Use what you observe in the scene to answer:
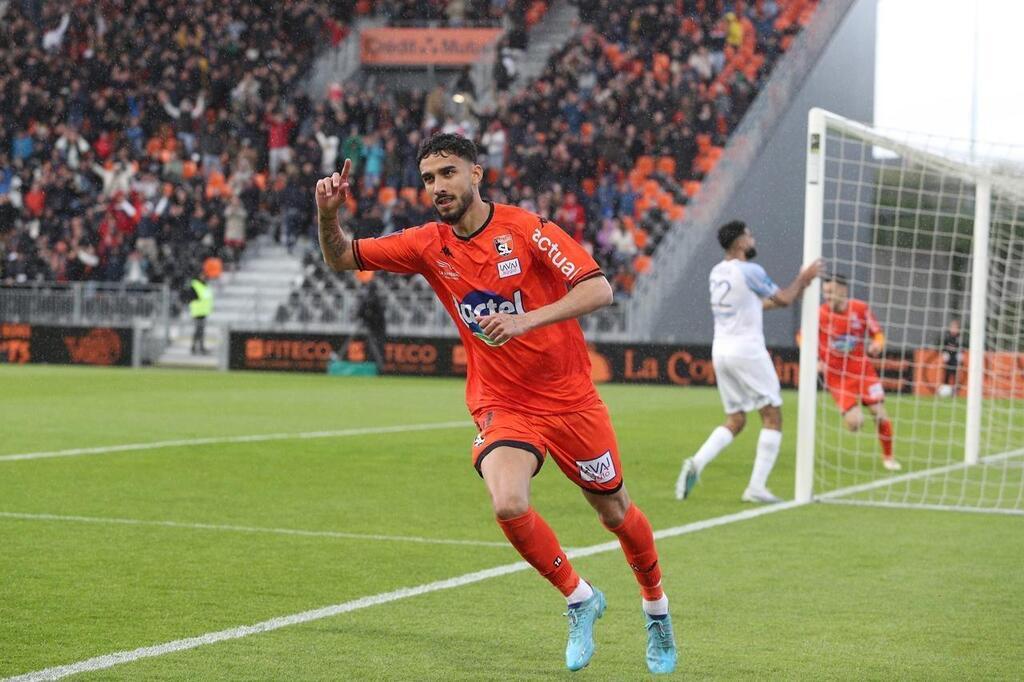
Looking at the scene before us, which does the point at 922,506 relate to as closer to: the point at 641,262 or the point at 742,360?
the point at 742,360

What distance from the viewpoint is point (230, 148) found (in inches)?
1411

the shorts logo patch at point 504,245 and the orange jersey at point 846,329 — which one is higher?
the shorts logo patch at point 504,245

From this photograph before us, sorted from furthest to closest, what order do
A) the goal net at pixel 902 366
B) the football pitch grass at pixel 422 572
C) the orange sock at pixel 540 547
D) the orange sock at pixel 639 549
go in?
the goal net at pixel 902 366 < the orange sock at pixel 639 549 < the football pitch grass at pixel 422 572 < the orange sock at pixel 540 547

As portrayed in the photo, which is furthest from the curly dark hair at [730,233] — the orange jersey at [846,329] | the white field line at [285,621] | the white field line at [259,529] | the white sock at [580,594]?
the white sock at [580,594]

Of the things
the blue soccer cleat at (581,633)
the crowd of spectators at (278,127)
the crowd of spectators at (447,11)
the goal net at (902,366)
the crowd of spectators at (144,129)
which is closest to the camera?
the blue soccer cleat at (581,633)

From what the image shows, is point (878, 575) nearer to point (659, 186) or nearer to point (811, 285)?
point (811, 285)

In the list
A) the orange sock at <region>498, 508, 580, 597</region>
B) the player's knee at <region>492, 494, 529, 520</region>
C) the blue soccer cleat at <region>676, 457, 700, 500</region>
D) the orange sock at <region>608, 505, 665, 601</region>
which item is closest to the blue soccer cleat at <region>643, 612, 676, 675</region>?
the orange sock at <region>608, 505, 665, 601</region>

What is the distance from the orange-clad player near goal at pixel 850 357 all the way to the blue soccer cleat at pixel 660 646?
8.84 metres

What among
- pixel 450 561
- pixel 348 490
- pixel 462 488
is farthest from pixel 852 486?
pixel 450 561

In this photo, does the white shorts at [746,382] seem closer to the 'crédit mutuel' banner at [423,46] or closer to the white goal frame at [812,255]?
the white goal frame at [812,255]

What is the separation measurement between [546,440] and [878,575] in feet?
9.49

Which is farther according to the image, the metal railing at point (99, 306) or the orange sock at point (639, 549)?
the metal railing at point (99, 306)

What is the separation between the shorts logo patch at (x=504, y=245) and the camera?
593 cm

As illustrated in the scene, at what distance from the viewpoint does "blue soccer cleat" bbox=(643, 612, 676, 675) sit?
5.68m
